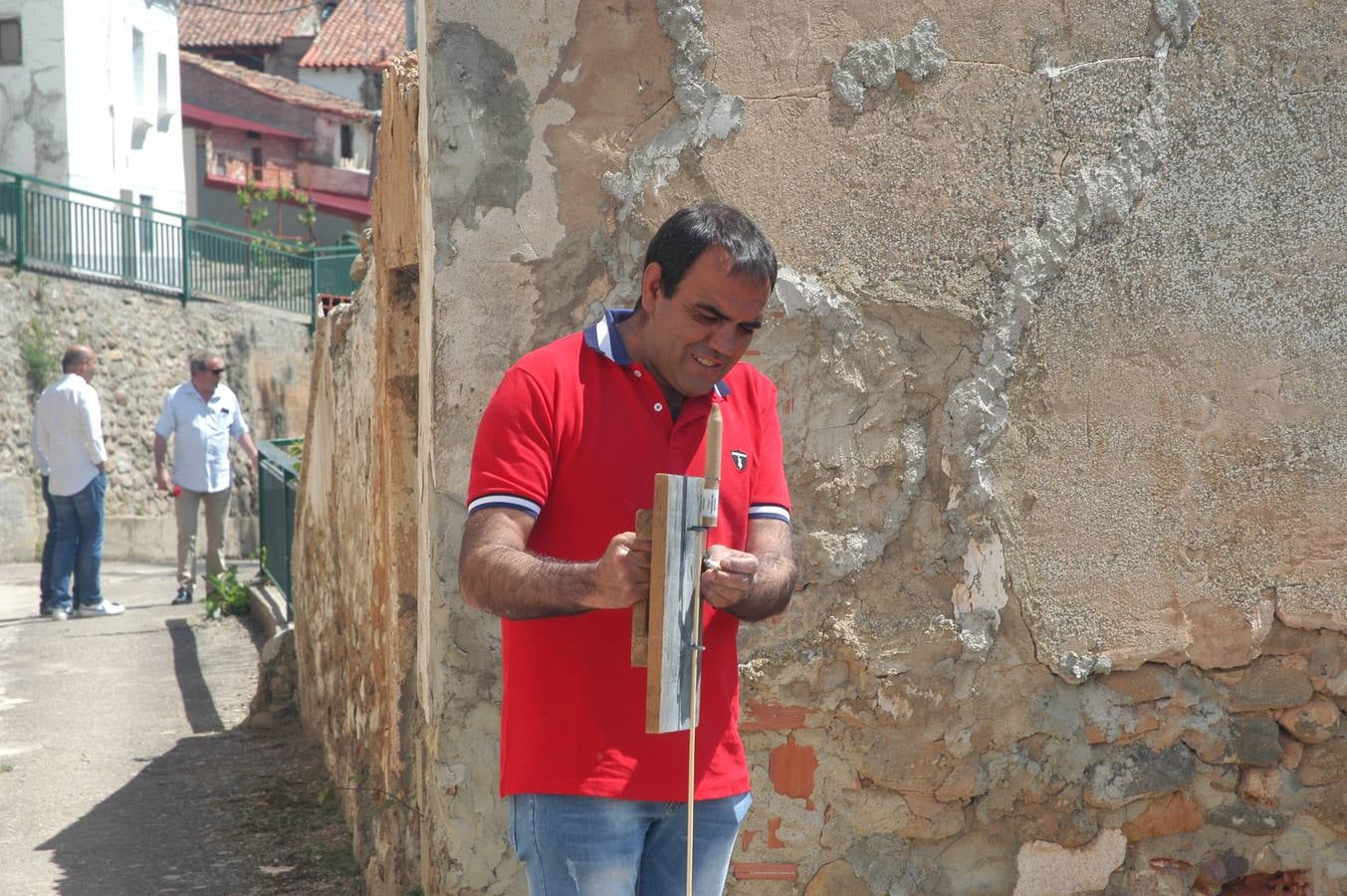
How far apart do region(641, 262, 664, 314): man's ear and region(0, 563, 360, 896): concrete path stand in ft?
8.87

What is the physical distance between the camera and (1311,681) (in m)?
3.60

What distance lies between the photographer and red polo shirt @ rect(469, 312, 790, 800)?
2.24m

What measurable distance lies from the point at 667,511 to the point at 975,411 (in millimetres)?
1562

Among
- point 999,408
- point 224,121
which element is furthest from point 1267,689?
point 224,121

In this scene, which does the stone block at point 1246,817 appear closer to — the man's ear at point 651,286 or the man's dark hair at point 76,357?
the man's ear at point 651,286

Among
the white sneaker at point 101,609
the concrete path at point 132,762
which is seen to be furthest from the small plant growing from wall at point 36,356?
the concrete path at point 132,762

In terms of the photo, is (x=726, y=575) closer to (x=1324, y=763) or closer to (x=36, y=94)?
(x=1324, y=763)

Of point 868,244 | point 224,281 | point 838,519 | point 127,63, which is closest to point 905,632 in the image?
point 838,519

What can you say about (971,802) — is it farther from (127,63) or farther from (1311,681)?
(127,63)

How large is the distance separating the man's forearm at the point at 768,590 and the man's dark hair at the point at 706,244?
1.49 feet

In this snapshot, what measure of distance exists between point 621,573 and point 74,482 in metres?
8.18

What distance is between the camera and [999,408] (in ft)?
11.5

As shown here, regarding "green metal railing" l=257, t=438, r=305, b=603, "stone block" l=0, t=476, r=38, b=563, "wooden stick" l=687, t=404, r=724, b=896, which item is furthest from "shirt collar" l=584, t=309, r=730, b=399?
"stone block" l=0, t=476, r=38, b=563

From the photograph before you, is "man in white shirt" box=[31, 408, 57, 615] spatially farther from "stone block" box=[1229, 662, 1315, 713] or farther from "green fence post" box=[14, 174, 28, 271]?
"green fence post" box=[14, 174, 28, 271]
